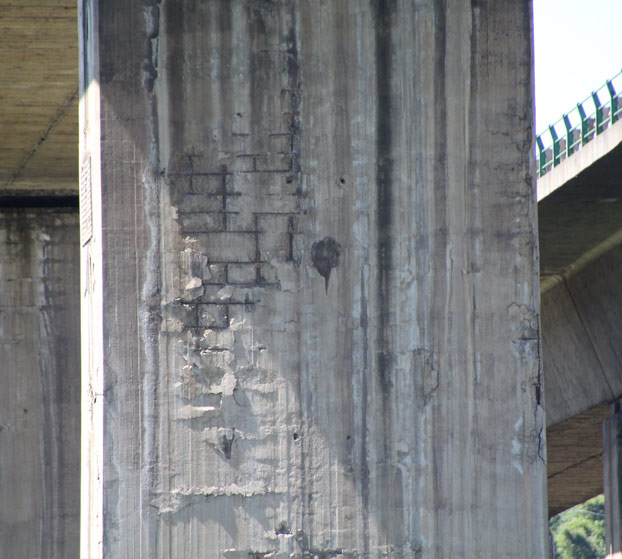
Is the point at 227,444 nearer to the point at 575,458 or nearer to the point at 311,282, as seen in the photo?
the point at 311,282

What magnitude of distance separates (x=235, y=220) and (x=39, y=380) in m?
10.9

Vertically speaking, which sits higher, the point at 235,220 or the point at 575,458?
the point at 235,220

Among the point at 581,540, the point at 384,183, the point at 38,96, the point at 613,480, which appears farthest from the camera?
the point at 581,540

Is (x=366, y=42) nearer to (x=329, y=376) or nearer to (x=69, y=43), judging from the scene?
(x=329, y=376)

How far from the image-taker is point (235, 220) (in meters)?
9.34

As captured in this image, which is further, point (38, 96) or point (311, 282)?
point (38, 96)

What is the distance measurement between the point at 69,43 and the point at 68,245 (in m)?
6.09

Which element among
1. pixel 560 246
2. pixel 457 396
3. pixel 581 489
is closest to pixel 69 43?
pixel 457 396

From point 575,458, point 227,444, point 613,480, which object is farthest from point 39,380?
point 575,458

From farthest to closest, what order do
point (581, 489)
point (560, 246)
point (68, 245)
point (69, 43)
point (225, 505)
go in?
1. point (581, 489)
2. point (560, 246)
3. point (68, 245)
4. point (69, 43)
5. point (225, 505)

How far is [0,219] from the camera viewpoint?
19547mm

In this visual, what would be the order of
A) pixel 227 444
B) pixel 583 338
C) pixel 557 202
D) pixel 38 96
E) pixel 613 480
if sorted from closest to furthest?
pixel 227 444 → pixel 38 96 → pixel 557 202 → pixel 613 480 → pixel 583 338

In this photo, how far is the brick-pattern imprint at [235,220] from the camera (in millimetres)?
9258

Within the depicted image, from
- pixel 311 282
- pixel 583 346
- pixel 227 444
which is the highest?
pixel 583 346
